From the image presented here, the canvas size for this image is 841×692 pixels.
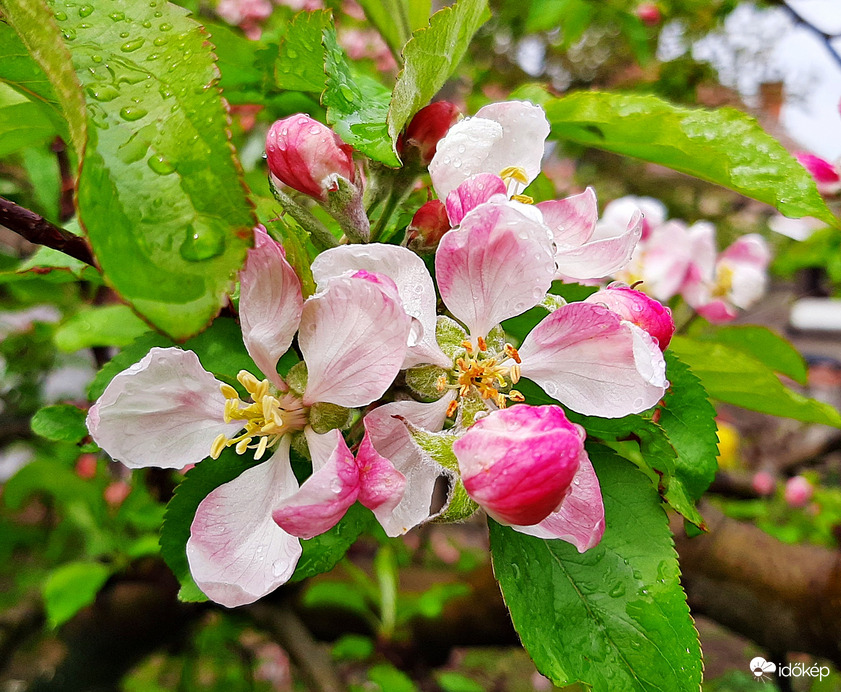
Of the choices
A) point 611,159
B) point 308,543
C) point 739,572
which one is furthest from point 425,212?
point 611,159

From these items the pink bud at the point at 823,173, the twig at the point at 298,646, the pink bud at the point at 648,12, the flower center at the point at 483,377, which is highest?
the flower center at the point at 483,377

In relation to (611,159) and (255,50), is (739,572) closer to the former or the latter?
(255,50)

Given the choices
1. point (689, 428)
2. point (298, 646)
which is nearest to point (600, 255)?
point (689, 428)

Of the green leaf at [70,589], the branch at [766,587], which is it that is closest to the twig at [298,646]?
the green leaf at [70,589]

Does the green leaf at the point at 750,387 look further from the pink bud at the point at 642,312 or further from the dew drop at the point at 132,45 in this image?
the dew drop at the point at 132,45

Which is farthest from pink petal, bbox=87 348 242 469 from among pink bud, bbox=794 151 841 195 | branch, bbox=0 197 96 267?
pink bud, bbox=794 151 841 195

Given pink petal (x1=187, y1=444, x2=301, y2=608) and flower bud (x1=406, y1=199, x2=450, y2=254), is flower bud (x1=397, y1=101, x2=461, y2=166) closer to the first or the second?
flower bud (x1=406, y1=199, x2=450, y2=254)
